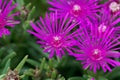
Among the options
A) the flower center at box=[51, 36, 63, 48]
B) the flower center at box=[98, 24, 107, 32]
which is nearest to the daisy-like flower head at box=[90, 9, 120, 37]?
the flower center at box=[98, 24, 107, 32]

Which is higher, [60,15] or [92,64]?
[60,15]

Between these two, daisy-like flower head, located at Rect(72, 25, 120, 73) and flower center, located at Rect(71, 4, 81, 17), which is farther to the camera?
flower center, located at Rect(71, 4, 81, 17)

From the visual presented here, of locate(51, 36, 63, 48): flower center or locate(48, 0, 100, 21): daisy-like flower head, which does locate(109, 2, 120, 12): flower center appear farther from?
locate(51, 36, 63, 48): flower center

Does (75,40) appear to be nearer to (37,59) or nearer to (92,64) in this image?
(92,64)

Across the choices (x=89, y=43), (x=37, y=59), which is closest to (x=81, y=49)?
(x=89, y=43)

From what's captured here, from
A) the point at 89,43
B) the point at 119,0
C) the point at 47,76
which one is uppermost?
the point at 119,0

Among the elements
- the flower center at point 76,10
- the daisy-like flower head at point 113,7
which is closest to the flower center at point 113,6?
the daisy-like flower head at point 113,7

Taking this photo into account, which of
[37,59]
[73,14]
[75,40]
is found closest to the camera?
[75,40]
